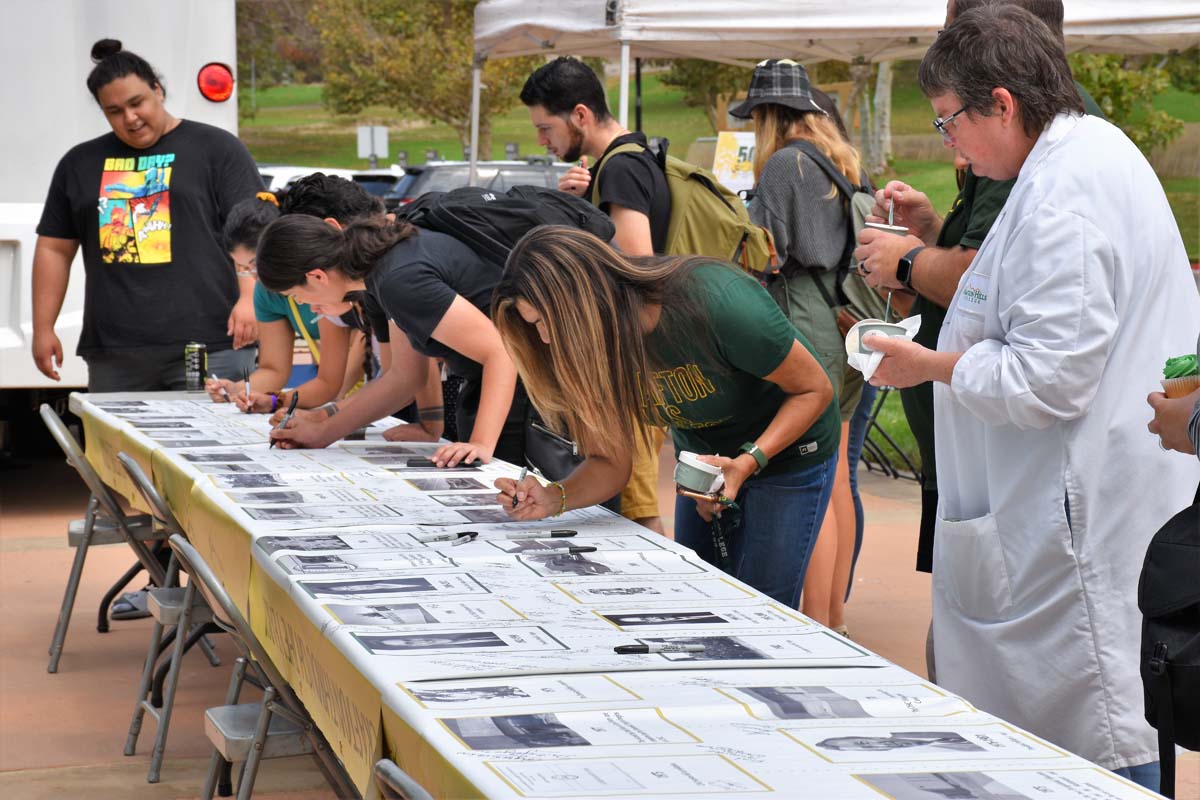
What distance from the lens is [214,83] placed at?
7273 mm

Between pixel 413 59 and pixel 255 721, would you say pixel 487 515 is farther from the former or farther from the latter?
pixel 413 59

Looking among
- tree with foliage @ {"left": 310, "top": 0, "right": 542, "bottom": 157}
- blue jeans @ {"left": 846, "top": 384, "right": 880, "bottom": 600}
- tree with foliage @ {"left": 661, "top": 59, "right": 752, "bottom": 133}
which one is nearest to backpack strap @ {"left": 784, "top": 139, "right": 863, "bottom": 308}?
blue jeans @ {"left": 846, "top": 384, "right": 880, "bottom": 600}

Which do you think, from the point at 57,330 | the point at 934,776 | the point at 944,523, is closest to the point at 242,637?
the point at 944,523

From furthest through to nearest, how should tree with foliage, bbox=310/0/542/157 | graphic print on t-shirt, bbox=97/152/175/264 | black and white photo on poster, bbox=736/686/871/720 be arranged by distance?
tree with foliage, bbox=310/0/542/157
graphic print on t-shirt, bbox=97/152/175/264
black and white photo on poster, bbox=736/686/871/720

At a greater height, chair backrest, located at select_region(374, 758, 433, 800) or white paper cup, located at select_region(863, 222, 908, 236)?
white paper cup, located at select_region(863, 222, 908, 236)

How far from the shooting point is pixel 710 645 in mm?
2283

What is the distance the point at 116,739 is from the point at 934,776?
3244 mm

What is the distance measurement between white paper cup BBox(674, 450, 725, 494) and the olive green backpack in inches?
64.3

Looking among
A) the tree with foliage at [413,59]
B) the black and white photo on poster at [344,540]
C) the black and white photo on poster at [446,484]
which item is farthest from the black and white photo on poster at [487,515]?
the tree with foliage at [413,59]

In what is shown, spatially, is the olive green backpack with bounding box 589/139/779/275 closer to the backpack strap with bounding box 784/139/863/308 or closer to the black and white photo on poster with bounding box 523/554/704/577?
the backpack strap with bounding box 784/139/863/308

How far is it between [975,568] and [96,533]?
3.62 metres

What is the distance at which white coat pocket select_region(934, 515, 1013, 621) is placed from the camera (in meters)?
2.52

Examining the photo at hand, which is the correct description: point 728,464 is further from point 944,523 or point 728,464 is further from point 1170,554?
point 1170,554

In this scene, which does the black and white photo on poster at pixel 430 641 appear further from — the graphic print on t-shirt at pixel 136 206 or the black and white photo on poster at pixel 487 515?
the graphic print on t-shirt at pixel 136 206
